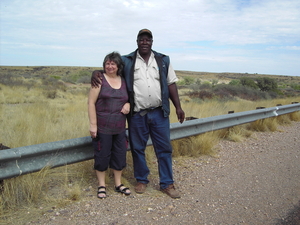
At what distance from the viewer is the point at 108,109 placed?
12.6ft

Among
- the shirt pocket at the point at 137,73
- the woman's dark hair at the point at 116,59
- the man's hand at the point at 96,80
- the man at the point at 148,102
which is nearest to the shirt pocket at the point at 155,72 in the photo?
the man at the point at 148,102

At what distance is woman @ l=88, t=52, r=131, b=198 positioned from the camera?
3.80 meters

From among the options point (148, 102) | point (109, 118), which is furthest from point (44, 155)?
point (148, 102)

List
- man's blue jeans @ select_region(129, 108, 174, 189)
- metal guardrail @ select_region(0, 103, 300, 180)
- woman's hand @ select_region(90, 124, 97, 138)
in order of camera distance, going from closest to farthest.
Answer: metal guardrail @ select_region(0, 103, 300, 180) → woman's hand @ select_region(90, 124, 97, 138) → man's blue jeans @ select_region(129, 108, 174, 189)

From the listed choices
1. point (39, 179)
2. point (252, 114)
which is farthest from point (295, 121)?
point (39, 179)

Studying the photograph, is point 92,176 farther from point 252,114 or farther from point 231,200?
point 252,114

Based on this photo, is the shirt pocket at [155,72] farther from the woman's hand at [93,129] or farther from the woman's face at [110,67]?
the woman's hand at [93,129]

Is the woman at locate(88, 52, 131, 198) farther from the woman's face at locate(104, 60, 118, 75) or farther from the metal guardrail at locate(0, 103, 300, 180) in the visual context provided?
the metal guardrail at locate(0, 103, 300, 180)

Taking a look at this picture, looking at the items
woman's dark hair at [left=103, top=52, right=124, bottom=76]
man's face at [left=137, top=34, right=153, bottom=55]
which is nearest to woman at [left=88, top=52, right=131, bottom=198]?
woman's dark hair at [left=103, top=52, right=124, bottom=76]

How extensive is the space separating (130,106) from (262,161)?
298 cm

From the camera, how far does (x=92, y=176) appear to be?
452cm

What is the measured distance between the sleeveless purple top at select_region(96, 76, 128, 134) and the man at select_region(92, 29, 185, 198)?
0.70 feet

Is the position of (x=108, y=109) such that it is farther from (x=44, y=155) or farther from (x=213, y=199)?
(x=213, y=199)

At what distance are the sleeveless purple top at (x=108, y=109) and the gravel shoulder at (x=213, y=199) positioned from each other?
0.87 metres
